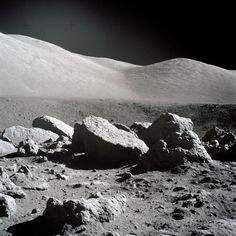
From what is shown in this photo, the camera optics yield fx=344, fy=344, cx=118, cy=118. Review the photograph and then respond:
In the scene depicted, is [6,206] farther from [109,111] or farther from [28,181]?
[109,111]

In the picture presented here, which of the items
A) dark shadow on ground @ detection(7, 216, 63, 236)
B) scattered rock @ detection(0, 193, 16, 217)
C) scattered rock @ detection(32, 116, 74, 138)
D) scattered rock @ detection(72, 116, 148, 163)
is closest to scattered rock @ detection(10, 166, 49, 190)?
scattered rock @ detection(0, 193, 16, 217)

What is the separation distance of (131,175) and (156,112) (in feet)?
29.9

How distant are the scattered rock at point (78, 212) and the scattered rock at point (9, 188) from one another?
2.37 feet

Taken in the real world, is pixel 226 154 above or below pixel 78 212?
above

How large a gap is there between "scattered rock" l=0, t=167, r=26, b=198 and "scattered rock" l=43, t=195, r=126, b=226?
28.4 inches

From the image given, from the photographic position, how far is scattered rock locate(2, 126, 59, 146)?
704 centimetres

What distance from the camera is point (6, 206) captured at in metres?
3.46

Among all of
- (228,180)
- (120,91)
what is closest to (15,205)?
(228,180)

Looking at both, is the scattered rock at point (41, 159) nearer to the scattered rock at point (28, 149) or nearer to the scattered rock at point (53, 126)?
the scattered rock at point (28, 149)

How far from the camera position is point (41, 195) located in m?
4.11

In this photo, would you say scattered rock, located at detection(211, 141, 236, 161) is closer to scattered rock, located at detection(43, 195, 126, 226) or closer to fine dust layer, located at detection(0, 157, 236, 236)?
fine dust layer, located at detection(0, 157, 236, 236)

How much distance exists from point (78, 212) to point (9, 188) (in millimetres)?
1204

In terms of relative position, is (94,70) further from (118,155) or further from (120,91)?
(118,155)

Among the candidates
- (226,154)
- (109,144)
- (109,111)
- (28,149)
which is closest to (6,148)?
(28,149)
